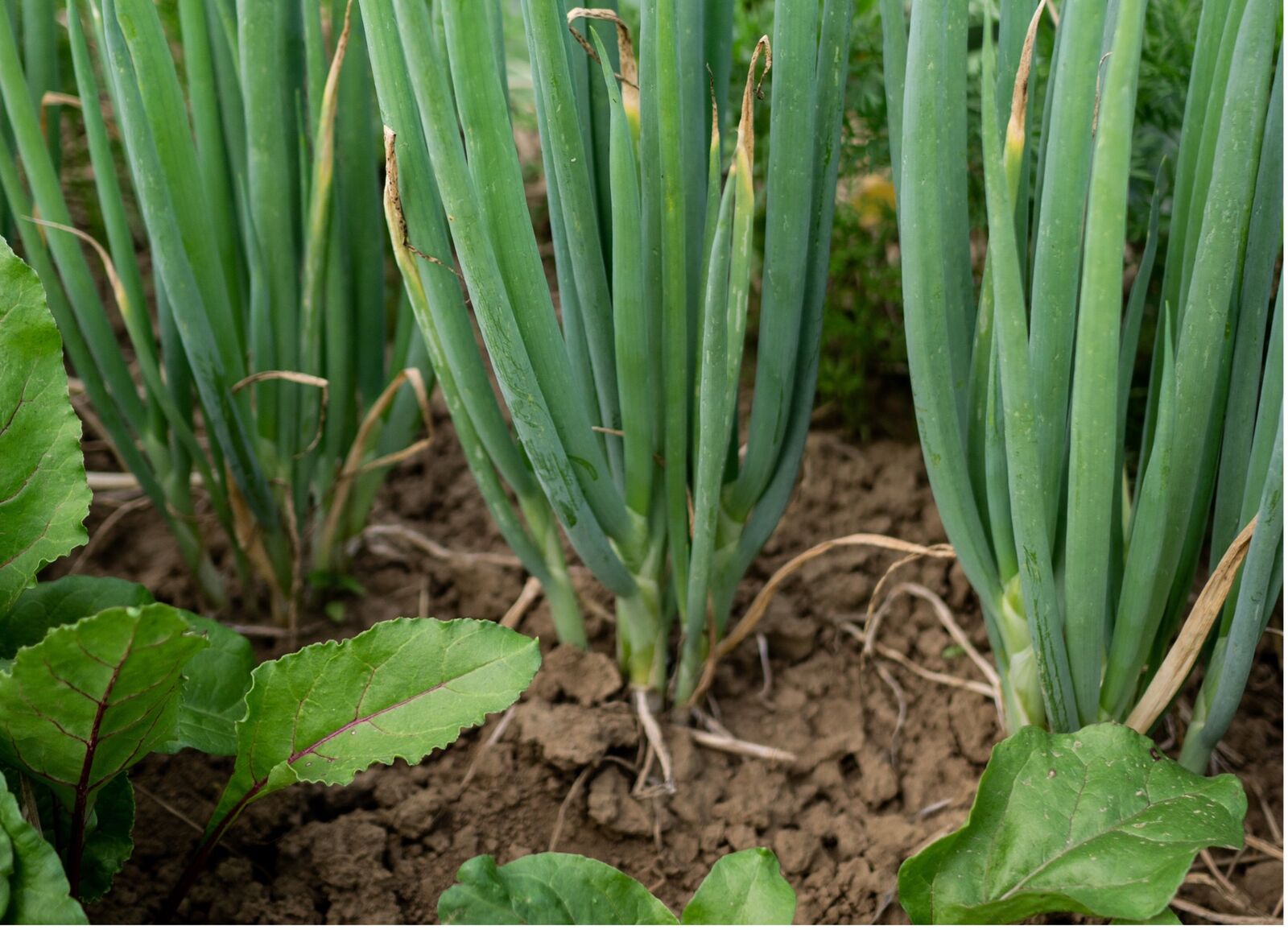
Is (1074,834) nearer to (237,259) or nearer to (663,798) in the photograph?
(663,798)

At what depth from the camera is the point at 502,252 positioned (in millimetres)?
808

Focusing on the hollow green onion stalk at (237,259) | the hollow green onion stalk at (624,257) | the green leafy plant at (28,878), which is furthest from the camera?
the hollow green onion stalk at (237,259)

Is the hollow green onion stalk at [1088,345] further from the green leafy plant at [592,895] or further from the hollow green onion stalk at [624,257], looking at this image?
the green leafy plant at [592,895]

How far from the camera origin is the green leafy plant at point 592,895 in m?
0.77

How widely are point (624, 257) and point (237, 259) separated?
0.43m

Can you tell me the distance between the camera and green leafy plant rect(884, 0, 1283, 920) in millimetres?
703

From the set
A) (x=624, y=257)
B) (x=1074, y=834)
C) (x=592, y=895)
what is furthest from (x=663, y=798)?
(x=624, y=257)

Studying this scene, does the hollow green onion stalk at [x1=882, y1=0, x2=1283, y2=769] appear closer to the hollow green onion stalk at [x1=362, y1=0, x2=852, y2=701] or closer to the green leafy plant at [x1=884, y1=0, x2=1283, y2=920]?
the green leafy plant at [x1=884, y1=0, x2=1283, y2=920]

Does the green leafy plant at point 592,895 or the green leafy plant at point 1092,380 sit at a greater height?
the green leafy plant at point 1092,380

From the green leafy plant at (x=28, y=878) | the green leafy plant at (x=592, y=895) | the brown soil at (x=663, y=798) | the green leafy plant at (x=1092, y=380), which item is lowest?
the brown soil at (x=663, y=798)

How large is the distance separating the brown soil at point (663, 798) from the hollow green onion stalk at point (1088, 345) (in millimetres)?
158

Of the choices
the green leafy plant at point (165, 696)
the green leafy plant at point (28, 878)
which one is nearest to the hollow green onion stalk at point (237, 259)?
the green leafy plant at point (165, 696)

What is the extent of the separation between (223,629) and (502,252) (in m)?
0.38

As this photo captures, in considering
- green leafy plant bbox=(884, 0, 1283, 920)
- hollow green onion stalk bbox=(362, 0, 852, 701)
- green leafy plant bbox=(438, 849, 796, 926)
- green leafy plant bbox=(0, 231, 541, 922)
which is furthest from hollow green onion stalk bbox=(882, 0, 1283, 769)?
green leafy plant bbox=(0, 231, 541, 922)
